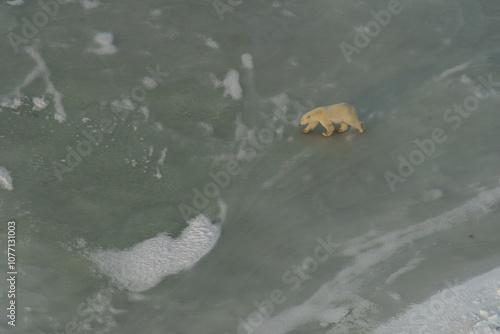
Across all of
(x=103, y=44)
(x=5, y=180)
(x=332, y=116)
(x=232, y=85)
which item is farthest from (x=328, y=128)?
(x=5, y=180)

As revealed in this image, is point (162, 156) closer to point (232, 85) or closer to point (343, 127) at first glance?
point (232, 85)

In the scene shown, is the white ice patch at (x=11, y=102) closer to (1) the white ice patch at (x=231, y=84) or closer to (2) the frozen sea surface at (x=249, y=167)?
(2) the frozen sea surface at (x=249, y=167)

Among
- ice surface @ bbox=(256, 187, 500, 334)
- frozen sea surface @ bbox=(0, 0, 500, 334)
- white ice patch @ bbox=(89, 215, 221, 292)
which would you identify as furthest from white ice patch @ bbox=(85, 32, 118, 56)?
ice surface @ bbox=(256, 187, 500, 334)

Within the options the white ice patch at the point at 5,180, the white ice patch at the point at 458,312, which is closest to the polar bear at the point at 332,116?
the white ice patch at the point at 458,312

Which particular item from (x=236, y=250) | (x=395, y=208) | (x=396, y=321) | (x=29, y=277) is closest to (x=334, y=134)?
(x=395, y=208)

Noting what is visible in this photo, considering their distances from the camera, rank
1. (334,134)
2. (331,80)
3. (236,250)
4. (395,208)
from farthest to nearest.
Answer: (331,80)
(334,134)
(395,208)
(236,250)

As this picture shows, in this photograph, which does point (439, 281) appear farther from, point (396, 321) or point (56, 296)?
point (56, 296)
